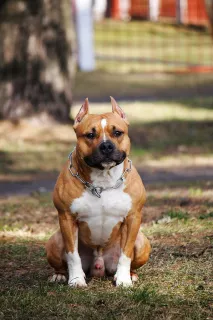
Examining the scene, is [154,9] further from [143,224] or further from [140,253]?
[140,253]

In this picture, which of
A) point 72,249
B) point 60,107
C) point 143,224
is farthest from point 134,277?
point 60,107

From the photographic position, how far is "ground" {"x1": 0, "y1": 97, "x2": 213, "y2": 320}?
19.2ft

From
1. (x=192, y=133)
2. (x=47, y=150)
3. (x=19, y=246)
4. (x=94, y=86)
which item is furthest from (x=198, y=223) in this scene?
(x=94, y=86)

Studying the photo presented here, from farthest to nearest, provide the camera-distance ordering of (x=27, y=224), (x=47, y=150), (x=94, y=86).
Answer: (x=94, y=86) < (x=47, y=150) < (x=27, y=224)

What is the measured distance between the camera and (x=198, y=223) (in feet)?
27.3

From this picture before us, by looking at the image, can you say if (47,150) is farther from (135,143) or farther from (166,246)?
(166,246)

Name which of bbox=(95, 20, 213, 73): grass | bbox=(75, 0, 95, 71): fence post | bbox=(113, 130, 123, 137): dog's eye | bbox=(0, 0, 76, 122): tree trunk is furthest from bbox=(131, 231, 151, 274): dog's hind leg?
bbox=(95, 20, 213, 73): grass

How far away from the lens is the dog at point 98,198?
239 inches

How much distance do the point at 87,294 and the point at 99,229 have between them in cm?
47

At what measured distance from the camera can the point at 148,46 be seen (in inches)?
1272

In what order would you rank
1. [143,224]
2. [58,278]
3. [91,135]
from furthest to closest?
[143,224], [58,278], [91,135]

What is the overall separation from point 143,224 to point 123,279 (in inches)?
91.5

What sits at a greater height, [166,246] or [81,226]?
[81,226]

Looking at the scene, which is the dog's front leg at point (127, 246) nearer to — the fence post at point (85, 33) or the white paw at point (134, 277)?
the white paw at point (134, 277)
